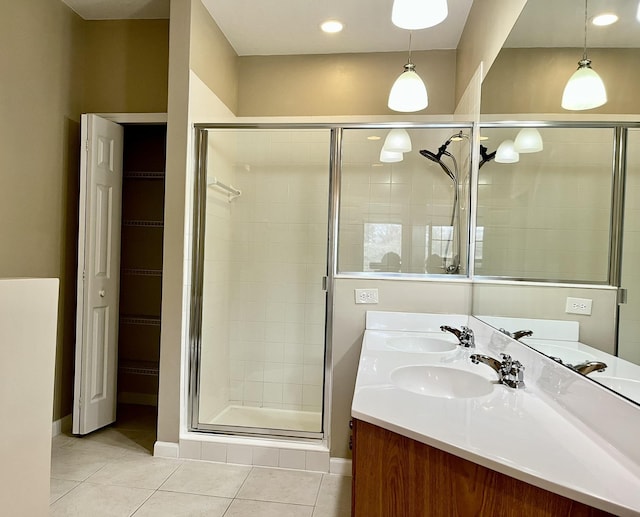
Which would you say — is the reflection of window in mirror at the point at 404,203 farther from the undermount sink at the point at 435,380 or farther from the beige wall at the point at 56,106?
the beige wall at the point at 56,106

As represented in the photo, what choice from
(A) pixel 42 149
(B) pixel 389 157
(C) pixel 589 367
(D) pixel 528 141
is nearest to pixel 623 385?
(C) pixel 589 367

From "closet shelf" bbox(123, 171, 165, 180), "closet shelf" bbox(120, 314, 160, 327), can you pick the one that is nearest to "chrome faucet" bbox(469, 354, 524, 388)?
"closet shelf" bbox(120, 314, 160, 327)

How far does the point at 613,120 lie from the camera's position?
1101 millimetres

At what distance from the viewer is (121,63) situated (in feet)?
10.3

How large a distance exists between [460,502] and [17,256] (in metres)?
2.63

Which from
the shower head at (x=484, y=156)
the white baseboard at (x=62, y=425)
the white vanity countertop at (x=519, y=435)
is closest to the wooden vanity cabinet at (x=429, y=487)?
the white vanity countertop at (x=519, y=435)

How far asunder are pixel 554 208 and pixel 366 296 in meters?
1.23

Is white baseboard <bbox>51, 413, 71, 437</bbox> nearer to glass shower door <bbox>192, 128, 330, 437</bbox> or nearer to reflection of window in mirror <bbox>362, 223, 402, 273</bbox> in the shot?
glass shower door <bbox>192, 128, 330, 437</bbox>

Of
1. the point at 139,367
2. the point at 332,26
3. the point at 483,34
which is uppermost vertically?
the point at 332,26

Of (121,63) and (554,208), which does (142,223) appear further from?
(554,208)

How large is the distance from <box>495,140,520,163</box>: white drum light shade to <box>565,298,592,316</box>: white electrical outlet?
0.73 metres

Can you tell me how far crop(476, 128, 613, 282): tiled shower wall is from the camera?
1.21 metres

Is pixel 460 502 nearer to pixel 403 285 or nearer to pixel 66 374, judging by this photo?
pixel 403 285

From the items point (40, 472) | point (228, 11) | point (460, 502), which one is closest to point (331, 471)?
point (40, 472)
